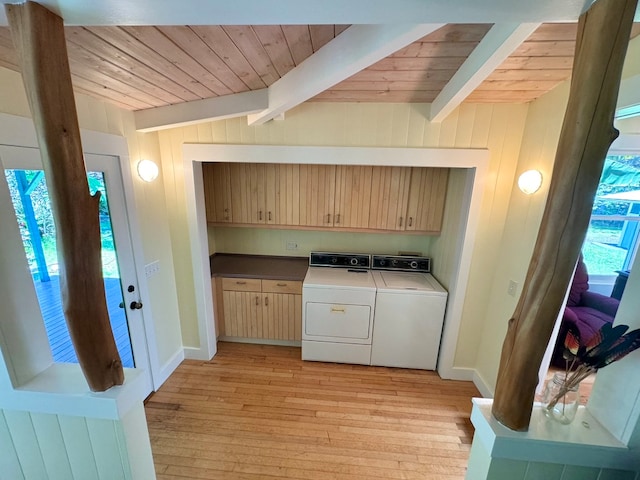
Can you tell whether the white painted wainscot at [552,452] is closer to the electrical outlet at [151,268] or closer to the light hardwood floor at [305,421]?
the light hardwood floor at [305,421]

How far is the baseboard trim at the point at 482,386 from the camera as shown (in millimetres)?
2265

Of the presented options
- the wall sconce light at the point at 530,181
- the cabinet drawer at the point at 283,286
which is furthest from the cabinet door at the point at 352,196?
the wall sconce light at the point at 530,181

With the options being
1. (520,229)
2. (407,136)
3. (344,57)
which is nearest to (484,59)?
(344,57)

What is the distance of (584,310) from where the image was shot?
2.94 meters

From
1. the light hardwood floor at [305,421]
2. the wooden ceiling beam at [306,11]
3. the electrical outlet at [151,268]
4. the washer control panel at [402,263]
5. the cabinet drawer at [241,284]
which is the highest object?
the wooden ceiling beam at [306,11]

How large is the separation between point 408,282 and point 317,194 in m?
1.36

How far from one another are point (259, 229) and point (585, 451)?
301cm

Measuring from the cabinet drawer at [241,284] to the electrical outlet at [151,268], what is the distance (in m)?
0.68

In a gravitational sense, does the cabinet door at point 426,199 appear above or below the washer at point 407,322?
above

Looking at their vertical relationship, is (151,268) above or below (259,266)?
above

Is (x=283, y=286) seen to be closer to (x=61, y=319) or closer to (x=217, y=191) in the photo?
(x=217, y=191)

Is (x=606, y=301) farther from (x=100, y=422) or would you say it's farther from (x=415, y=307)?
(x=100, y=422)

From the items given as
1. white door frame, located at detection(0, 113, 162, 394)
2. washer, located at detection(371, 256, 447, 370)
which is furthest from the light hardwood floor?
white door frame, located at detection(0, 113, 162, 394)

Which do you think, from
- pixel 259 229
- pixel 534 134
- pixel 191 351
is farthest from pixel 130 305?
pixel 534 134
